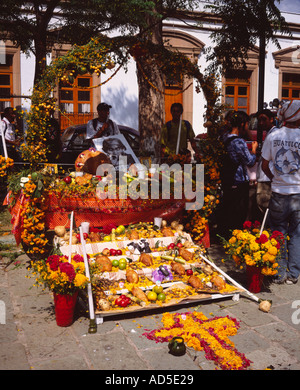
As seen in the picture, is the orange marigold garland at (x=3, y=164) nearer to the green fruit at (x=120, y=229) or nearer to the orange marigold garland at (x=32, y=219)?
the orange marigold garland at (x=32, y=219)

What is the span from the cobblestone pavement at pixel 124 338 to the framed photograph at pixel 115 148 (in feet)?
8.03

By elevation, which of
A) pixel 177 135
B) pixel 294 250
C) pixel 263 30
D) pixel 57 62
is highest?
pixel 263 30

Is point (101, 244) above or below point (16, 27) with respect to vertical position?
below

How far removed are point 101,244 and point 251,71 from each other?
1570 centimetres

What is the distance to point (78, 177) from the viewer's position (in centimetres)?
570

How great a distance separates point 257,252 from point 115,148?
2897 mm

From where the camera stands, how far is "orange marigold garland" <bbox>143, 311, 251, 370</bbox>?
333 cm

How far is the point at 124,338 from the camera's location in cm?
374

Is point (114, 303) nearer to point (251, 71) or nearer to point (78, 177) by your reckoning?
point (78, 177)

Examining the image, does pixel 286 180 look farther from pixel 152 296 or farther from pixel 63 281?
pixel 63 281

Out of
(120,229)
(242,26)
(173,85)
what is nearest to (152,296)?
(120,229)

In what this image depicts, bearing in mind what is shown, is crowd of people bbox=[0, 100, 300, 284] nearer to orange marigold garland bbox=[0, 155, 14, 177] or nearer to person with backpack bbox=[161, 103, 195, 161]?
person with backpack bbox=[161, 103, 195, 161]

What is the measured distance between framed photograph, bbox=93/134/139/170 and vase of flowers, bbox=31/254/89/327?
2687mm

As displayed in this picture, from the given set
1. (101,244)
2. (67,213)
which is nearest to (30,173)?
(67,213)
